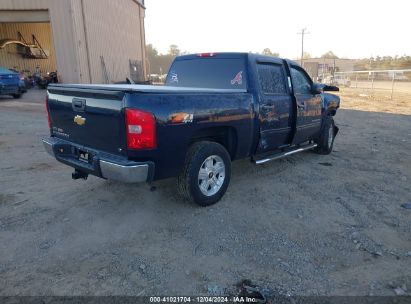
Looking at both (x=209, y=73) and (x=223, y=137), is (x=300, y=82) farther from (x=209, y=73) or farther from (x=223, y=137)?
(x=223, y=137)

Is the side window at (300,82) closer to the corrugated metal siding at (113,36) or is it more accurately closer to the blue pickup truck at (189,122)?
the blue pickup truck at (189,122)

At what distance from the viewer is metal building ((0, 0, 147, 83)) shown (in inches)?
612

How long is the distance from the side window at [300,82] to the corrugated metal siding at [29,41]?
72.8 feet

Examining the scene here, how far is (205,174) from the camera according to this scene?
4.25 m

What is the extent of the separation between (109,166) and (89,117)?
692 millimetres

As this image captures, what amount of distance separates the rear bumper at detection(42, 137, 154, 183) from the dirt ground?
655 mm

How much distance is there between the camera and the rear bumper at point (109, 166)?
3363 mm

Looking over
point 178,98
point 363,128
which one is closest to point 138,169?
point 178,98

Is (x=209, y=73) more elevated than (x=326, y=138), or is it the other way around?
(x=209, y=73)

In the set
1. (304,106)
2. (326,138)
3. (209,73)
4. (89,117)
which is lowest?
(326,138)

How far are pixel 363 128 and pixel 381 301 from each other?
9097 millimetres

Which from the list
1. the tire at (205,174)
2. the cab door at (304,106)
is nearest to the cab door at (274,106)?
the cab door at (304,106)

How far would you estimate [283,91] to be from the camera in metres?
5.43

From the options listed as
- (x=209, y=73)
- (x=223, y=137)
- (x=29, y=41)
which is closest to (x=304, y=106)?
(x=209, y=73)
